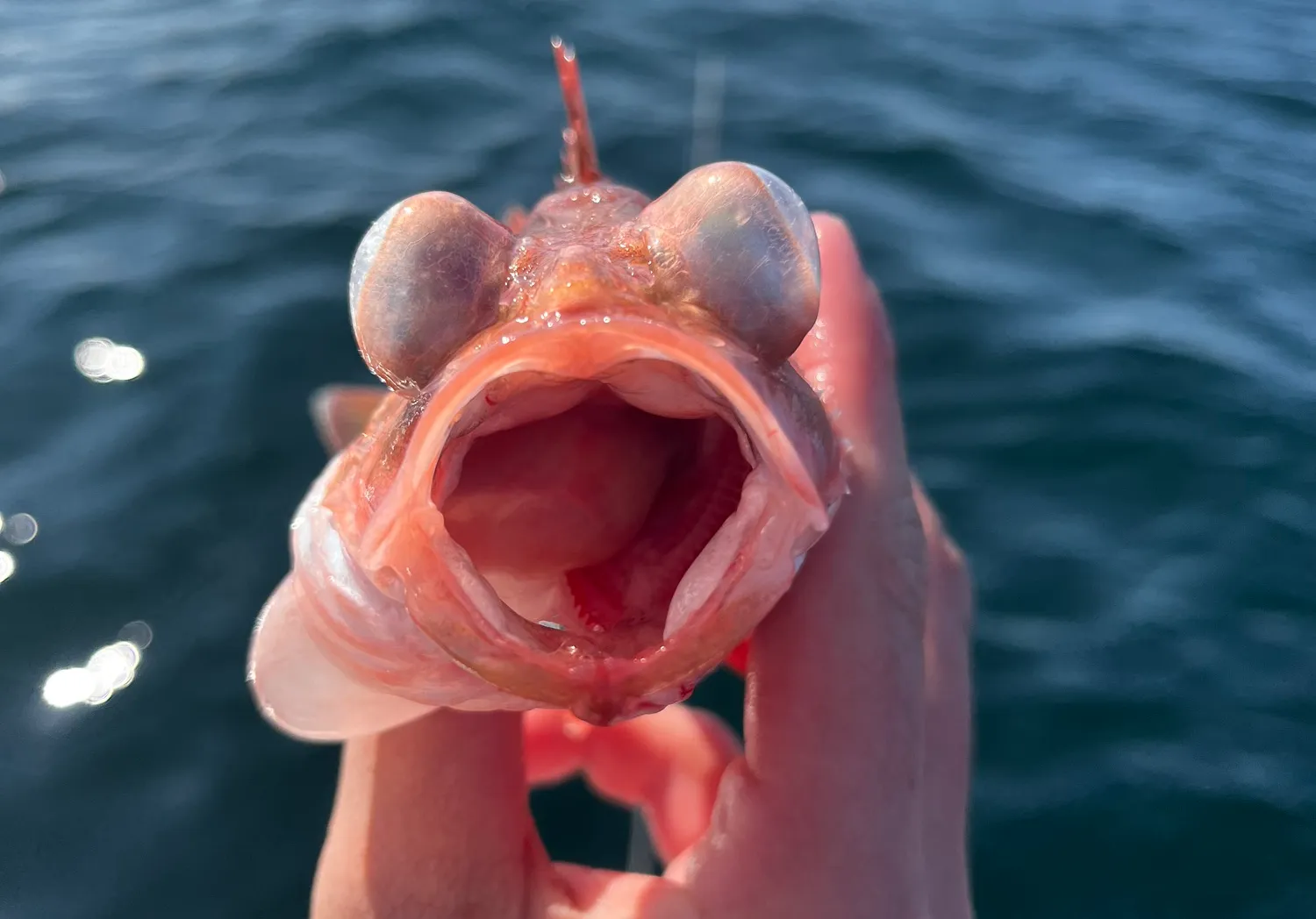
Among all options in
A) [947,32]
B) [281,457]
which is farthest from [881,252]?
[947,32]

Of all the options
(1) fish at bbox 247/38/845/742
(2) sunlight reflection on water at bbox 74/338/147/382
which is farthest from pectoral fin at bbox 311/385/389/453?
(2) sunlight reflection on water at bbox 74/338/147/382

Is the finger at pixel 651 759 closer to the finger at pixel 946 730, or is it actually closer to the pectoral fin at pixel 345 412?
the finger at pixel 946 730

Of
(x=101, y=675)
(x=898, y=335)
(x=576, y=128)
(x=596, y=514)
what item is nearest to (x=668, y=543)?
(x=596, y=514)

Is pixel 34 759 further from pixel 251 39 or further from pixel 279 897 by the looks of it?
pixel 251 39

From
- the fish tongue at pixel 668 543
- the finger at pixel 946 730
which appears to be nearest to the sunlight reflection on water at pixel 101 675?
the fish tongue at pixel 668 543

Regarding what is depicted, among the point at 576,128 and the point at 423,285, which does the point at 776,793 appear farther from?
the point at 576,128
